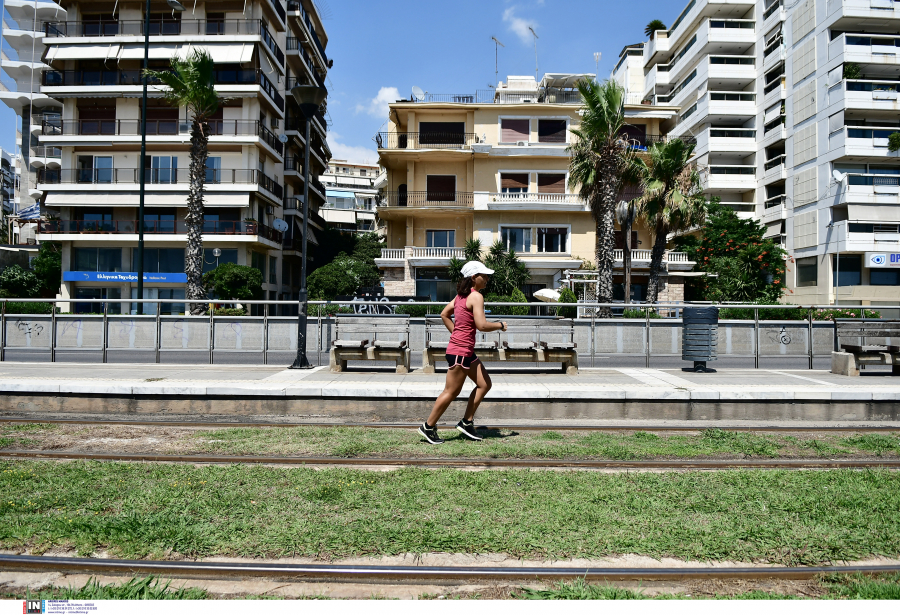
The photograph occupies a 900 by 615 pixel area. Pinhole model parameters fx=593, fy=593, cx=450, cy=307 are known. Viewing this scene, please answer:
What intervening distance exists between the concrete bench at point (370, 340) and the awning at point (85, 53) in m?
37.5

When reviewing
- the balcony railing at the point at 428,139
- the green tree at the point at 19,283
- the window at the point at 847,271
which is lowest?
the green tree at the point at 19,283

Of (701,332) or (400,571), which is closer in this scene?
(400,571)

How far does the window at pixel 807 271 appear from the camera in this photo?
43.5 m

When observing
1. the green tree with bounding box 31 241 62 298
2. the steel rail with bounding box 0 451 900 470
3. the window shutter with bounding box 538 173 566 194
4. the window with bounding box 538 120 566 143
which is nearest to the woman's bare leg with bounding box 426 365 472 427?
the steel rail with bounding box 0 451 900 470

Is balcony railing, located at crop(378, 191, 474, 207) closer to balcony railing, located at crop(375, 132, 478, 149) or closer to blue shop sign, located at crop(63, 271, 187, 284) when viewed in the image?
balcony railing, located at crop(375, 132, 478, 149)

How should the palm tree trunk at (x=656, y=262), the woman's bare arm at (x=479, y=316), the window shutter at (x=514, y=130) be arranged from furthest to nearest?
the window shutter at (x=514, y=130) → the palm tree trunk at (x=656, y=262) → the woman's bare arm at (x=479, y=316)

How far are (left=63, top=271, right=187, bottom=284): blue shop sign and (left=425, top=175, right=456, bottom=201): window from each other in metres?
17.2

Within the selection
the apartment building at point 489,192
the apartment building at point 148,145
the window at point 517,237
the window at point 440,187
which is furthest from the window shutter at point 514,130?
the apartment building at point 148,145

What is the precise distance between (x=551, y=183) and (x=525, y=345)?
99.9ft

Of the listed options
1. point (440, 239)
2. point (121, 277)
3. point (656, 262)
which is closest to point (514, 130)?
point (440, 239)

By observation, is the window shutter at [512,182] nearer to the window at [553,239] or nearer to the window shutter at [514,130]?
the window shutter at [514,130]

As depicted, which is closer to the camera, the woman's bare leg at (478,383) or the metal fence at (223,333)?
the woman's bare leg at (478,383)

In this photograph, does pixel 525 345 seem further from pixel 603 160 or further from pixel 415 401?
pixel 603 160

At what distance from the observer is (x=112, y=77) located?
1598 inches
